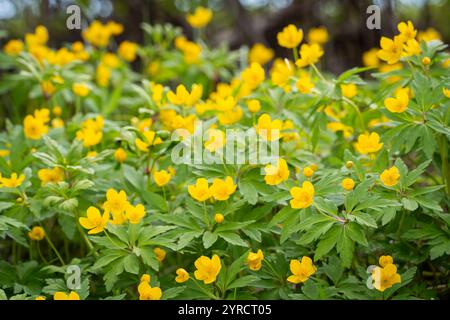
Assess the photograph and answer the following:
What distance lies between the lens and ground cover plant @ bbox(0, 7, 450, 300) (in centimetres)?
168

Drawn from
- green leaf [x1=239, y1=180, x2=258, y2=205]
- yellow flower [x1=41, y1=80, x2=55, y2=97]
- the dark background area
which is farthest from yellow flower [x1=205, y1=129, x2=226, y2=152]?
the dark background area

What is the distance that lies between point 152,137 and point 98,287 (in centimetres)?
54

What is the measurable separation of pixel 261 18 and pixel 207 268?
3738mm

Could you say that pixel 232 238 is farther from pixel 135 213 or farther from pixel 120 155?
pixel 120 155

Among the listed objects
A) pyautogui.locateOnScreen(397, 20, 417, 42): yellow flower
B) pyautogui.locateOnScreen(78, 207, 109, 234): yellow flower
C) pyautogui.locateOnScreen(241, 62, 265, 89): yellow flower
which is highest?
pyautogui.locateOnScreen(397, 20, 417, 42): yellow flower

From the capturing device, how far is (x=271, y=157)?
188 cm

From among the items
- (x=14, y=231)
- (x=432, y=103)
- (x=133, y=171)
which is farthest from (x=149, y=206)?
(x=432, y=103)

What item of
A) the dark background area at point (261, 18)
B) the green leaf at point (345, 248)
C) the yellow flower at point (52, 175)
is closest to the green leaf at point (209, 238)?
the green leaf at point (345, 248)

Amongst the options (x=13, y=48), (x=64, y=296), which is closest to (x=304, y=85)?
(x=64, y=296)

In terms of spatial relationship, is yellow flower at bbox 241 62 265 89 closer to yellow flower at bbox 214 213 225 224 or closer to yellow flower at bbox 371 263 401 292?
yellow flower at bbox 214 213 225 224

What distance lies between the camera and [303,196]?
64.9 inches

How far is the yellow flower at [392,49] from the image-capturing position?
6.33 ft

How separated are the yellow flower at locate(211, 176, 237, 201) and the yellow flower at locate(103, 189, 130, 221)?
265 millimetres
